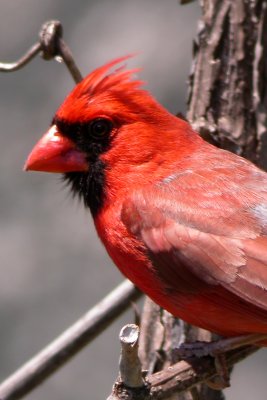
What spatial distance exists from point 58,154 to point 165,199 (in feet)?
1.09

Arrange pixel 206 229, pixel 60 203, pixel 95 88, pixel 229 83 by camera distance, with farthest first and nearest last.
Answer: pixel 60 203, pixel 229 83, pixel 95 88, pixel 206 229

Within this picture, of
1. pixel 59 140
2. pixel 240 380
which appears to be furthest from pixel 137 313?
pixel 240 380

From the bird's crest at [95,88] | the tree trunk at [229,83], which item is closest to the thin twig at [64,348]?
the tree trunk at [229,83]

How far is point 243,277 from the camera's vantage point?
10.4 ft

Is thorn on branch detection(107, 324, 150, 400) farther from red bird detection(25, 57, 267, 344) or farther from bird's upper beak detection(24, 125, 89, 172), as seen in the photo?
bird's upper beak detection(24, 125, 89, 172)

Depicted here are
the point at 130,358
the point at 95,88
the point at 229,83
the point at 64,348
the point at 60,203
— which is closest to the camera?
the point at 130,358

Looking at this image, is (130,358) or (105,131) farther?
(105,131)

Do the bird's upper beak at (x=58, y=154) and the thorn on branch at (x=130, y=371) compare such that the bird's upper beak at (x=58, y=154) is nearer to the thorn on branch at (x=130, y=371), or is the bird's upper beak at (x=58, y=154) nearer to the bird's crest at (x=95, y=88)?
the bird's crest at (x=95, y=88)

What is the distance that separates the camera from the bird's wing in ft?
10.4

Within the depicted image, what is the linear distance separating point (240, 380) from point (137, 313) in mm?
2460

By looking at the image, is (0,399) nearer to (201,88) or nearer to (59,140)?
(59,140)

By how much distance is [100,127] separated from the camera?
3418 mm

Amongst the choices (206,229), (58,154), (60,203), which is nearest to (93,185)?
(58,154)

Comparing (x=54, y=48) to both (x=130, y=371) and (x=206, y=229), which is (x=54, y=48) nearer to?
(x=206, y=229)
